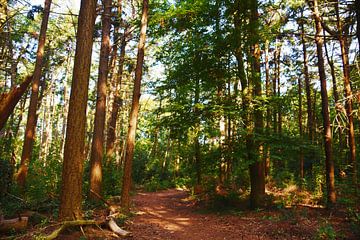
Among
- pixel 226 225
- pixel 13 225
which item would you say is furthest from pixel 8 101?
pixel 226 225

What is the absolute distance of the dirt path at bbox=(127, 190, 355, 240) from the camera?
25.7ft

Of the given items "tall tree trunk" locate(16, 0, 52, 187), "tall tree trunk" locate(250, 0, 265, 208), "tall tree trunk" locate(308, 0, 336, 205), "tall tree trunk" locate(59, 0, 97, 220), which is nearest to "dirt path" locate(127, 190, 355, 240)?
"tall tree trunk" locate(250, 0, 265, 208)

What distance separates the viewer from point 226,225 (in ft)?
30.6

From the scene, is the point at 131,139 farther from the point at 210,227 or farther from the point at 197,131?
the point at 210,227

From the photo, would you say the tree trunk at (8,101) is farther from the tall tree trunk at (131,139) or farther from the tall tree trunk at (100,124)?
the tall tree trunk at (100,124)

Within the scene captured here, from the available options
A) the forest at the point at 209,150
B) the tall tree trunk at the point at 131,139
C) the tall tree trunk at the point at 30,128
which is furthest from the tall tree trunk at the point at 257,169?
the tall tree trunk at the point at 30,128

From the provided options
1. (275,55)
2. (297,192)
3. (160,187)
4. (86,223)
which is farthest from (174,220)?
(275,55)

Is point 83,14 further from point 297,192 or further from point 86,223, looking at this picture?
point 297,192

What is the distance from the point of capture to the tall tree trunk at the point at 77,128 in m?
6.62

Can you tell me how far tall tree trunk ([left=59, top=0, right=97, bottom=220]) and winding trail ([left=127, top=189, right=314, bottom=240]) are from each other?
6.68ft

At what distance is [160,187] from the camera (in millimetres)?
23078

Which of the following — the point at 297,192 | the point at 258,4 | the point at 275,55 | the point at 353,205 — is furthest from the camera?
the point at 275,55

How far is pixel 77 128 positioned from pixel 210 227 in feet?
18.6

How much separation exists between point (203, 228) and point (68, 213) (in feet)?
15.1
